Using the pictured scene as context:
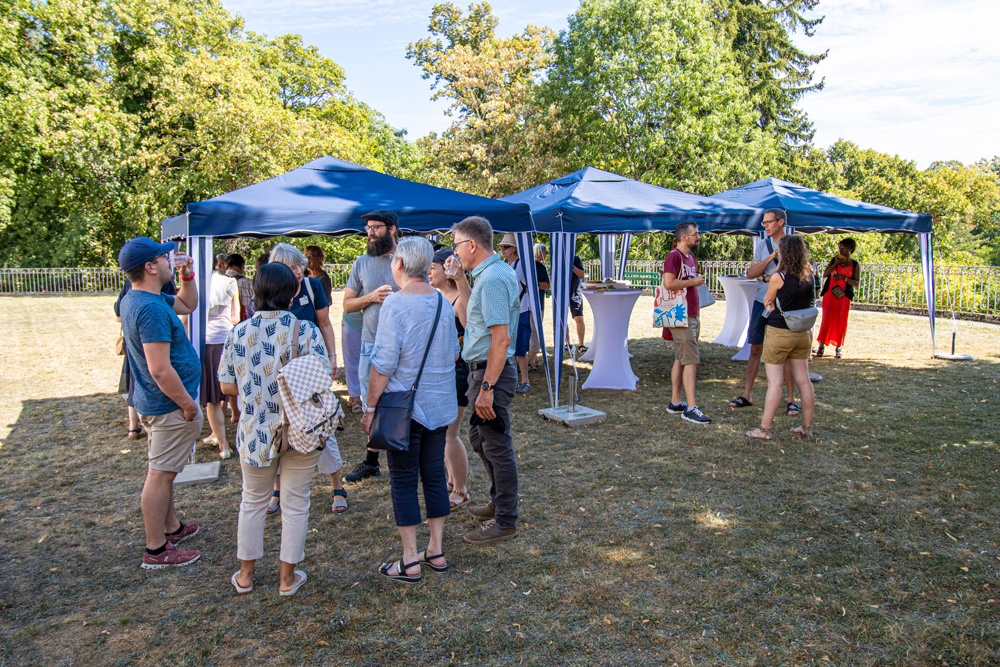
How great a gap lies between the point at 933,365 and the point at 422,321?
8372mm

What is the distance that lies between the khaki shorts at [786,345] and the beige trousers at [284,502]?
3773 millimetres

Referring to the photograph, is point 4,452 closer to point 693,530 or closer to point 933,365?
point 693,530

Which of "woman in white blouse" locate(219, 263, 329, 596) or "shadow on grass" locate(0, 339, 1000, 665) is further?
"woman in white blouse" locate(219, 263, 329, 596)

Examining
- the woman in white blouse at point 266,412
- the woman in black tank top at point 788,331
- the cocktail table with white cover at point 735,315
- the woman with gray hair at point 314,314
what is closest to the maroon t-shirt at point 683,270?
the woman in black tank top at point 788,331

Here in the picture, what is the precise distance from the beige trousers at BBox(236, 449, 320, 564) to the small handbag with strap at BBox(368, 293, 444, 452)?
1.01ft

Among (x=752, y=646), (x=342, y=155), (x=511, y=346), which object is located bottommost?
(x=752, y=646)

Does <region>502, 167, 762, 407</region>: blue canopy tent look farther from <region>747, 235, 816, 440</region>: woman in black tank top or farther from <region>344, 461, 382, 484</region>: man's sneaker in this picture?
<region>344, 461, 382, 484</region>: man's sneaker

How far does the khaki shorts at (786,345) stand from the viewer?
509cm

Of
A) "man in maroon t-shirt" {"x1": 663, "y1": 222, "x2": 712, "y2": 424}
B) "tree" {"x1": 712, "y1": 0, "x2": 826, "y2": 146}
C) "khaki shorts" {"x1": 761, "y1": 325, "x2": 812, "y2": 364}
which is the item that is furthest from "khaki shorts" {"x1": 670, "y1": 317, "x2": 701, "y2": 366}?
"tree" {"x1": 712, "y1": 0, "x2": 826, "y2": 146}

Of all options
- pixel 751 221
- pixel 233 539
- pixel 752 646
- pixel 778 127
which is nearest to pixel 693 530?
pixel 752 646

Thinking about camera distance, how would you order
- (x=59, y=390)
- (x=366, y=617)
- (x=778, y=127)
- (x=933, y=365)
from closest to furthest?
(x=366, y=617) → (x=59, y=390) → (x=933, y=365) → (x=778, y=127)

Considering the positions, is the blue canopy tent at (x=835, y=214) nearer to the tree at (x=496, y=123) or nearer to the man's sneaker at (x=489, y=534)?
the man's sneaker at (x=489, y=534)

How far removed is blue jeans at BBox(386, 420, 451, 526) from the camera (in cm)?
296

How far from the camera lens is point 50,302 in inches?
781
